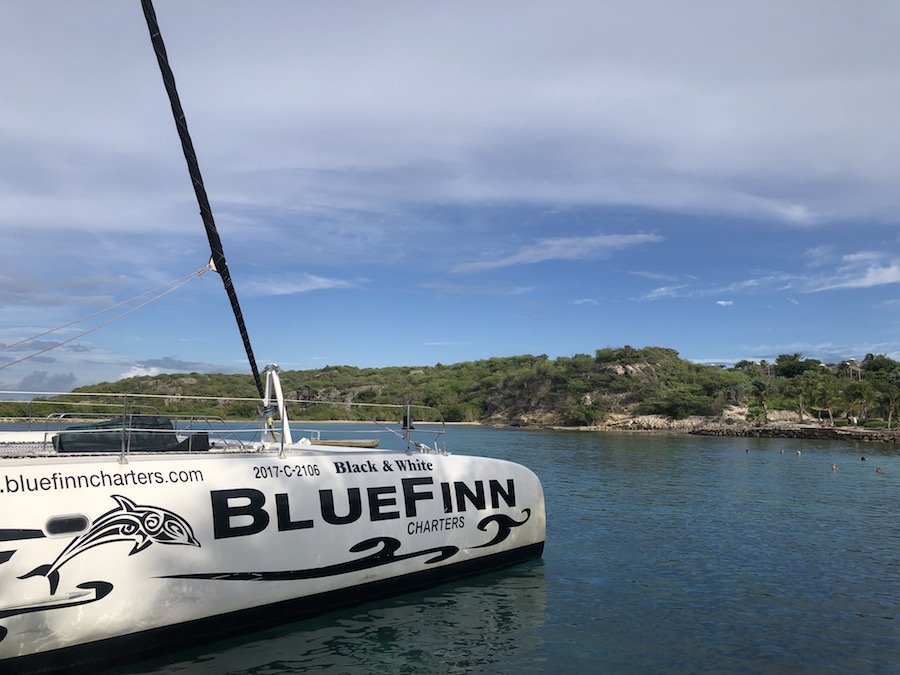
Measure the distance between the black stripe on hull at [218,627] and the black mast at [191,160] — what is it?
6.61m

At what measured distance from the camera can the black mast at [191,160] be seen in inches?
453

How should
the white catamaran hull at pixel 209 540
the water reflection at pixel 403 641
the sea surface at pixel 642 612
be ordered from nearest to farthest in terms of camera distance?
the white catamaran hull at pixel 209 540, the water reflection at pixel 403 641, the sea surface at pixel 642 612

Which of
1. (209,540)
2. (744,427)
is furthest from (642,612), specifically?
(744,427)

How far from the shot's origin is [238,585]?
999cm

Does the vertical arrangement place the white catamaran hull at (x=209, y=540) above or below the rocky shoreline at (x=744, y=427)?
above

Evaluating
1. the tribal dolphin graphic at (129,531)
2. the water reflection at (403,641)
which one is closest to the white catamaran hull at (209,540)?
the tribal dolphin graphic at (129,531)

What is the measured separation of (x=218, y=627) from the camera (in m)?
9.81

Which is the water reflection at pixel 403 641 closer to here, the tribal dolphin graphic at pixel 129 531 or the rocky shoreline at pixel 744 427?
the tribal dolphin graphic at pixel 129 531

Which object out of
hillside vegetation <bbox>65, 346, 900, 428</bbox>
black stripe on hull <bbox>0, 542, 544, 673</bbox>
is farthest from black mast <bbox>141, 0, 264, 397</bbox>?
hillside vegetation <bbox>65, 346, 900, 428</bbox>

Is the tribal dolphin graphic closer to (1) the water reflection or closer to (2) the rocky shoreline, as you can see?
(1) the water reflection

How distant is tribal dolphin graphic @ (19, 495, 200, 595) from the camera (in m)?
8.39

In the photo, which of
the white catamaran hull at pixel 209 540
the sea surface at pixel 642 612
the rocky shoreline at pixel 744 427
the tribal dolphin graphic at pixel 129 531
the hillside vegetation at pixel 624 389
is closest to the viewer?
the white catamaran hull at pixel 209 540

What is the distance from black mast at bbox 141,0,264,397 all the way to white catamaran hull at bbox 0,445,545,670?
153 inches

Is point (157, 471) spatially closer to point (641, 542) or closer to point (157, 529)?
point (157, 529)
